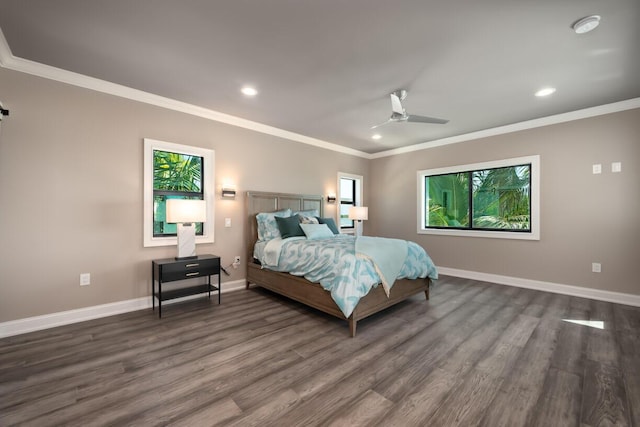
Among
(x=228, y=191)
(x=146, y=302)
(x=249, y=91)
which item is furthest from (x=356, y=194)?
(x=146, y=302)

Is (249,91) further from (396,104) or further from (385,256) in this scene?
(385,256)

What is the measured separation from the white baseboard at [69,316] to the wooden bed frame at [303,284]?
1297 millimetres

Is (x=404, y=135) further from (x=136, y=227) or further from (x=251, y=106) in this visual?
(x=136, y=227)

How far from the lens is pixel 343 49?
2566 mm

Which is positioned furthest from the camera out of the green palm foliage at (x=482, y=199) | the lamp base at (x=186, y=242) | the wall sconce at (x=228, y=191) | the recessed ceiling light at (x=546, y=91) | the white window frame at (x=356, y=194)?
the white window frame at (x=356, y=194)

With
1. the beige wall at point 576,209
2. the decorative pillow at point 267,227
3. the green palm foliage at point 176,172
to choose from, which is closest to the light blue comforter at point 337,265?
the decorative pillow at point 267,227

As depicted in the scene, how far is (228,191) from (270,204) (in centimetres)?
82

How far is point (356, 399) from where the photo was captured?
70.8 inches

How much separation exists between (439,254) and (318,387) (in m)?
4.43

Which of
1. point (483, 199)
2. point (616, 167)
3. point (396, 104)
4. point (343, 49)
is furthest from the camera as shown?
point (483, 199)

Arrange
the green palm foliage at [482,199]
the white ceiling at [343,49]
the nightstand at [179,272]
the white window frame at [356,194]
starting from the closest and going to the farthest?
the white ceiling at [343,49] → the nightstand at [179,272] → the green palm foliage at [482,199] → the white window frame at [356,194]

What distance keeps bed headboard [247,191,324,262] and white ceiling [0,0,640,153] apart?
1.49m

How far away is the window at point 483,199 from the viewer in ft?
14.9

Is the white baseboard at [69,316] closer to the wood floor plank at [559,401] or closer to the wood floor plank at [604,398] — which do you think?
the wood floor plank at [559,401]
